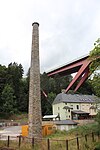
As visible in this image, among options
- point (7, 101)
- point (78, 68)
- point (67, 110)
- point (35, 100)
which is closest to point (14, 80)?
point (7, 101)

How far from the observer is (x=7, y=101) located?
44188 millimetres

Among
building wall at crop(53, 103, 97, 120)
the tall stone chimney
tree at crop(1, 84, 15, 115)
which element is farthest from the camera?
tree at crop(1, 84, 15, 115)

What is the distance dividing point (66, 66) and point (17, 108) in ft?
57.4

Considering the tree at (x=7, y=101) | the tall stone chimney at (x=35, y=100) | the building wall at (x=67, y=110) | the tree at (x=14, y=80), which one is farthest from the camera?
the tree at (x=14, y=80)

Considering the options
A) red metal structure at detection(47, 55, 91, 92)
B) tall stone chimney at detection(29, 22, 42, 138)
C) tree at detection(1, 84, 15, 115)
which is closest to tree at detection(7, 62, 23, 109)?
tree at detection(1, 84, 15, 115)

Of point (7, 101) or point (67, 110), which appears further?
point (7, 101)

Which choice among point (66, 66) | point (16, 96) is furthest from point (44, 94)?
point (66, 66)

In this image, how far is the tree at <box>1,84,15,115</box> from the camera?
43469 millimetres

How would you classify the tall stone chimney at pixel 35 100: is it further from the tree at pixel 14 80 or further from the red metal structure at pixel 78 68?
the tree at pixel 14 80

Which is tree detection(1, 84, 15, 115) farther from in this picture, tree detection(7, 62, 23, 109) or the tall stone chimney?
the tall stone chimney

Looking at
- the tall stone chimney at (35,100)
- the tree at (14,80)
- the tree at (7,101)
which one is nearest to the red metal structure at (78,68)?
the tree at (14,80)

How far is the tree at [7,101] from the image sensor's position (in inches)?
1711

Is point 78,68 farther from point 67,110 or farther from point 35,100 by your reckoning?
point 35,100

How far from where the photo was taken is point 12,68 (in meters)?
55.4
